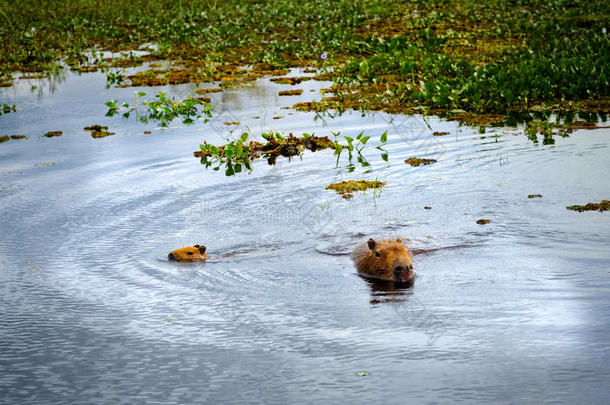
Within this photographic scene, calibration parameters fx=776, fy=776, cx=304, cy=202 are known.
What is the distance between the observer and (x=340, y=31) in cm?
3003

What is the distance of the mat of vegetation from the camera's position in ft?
60.6

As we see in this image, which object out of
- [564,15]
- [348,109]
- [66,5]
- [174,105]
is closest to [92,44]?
[66,5]

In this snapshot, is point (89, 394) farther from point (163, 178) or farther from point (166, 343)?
point (163, 178)

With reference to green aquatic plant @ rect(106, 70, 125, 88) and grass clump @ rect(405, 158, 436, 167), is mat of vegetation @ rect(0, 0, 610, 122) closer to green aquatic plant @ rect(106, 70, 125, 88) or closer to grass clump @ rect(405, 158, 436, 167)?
green aquatic plant @ rect(106, 70, 125, 88)

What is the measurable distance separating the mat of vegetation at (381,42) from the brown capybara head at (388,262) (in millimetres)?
8557

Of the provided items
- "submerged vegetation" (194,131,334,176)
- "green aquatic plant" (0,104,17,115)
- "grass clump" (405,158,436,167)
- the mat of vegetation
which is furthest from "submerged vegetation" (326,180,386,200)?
"green aquatic plant" (0,104,17,115)

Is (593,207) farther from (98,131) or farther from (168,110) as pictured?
(98,131)

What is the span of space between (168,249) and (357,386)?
176 inches

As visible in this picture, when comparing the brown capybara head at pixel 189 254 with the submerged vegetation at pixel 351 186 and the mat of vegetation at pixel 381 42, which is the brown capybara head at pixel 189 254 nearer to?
the submerged vegetation at pixel 351 186

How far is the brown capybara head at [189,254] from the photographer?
31.8 ft

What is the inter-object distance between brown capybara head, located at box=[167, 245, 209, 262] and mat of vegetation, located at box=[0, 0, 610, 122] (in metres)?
9.17

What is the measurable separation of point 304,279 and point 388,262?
1.02 m

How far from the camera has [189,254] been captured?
9.73 metres

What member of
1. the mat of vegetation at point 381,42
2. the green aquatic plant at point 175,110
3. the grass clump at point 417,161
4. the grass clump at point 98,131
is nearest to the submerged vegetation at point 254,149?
the grass clump at point 417,161
